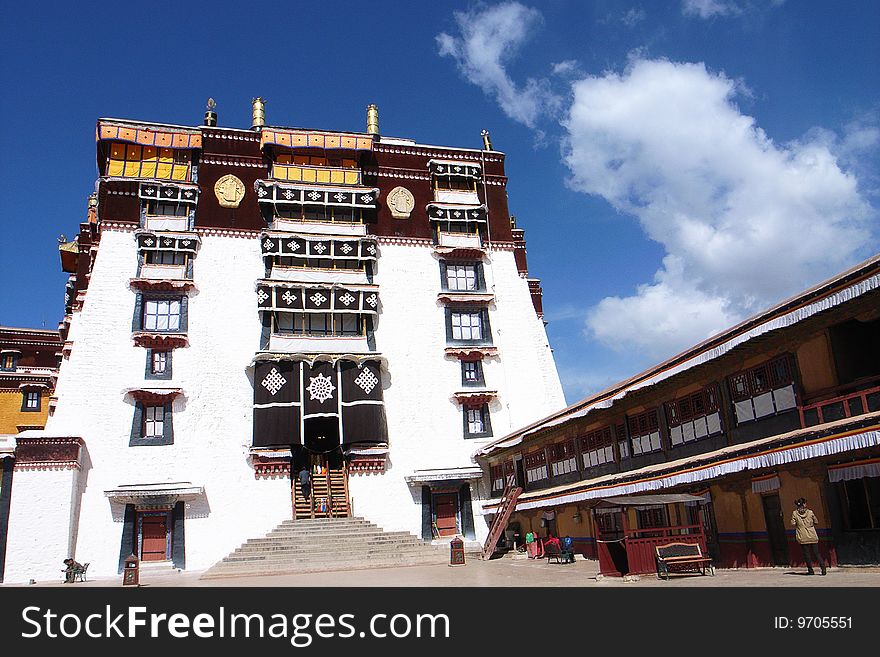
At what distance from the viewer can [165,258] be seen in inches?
1305

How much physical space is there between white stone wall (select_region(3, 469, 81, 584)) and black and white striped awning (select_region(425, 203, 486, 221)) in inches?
793

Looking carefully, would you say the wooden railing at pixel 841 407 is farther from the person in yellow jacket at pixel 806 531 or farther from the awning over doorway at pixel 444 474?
the awning over doorway at pixel 444 474

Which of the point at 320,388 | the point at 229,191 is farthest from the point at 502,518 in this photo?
the point at 229,191

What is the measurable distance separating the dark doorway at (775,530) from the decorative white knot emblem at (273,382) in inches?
825

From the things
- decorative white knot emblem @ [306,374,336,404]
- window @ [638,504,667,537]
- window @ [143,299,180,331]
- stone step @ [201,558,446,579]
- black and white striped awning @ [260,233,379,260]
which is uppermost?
black and white striped awning @ [260,233,379,260]

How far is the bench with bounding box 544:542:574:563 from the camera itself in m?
22.0

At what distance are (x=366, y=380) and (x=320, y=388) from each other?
2.07m

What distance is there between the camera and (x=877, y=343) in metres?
14.0

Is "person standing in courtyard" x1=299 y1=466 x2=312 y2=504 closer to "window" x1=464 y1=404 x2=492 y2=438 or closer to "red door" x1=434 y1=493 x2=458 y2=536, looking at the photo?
"red door" x1=434 y1=493 x2=458 y2=536

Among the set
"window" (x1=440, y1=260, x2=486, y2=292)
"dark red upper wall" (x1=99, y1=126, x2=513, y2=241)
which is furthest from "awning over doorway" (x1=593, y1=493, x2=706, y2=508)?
"dark red upper wall" (x1=99, y1=126, x2=513, y2=241)
